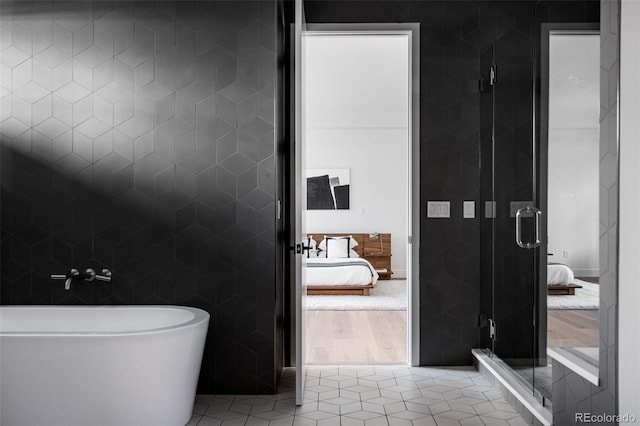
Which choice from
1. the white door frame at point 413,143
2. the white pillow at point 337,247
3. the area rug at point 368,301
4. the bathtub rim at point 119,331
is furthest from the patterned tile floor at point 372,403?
the white pillow at point 337,247

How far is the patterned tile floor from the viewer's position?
8.30 ft

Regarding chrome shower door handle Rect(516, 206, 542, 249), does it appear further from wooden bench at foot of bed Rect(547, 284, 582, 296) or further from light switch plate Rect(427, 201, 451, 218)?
light switch plate Rect(427, 201, 451, 218)

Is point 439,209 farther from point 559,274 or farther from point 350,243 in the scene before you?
point 350,243

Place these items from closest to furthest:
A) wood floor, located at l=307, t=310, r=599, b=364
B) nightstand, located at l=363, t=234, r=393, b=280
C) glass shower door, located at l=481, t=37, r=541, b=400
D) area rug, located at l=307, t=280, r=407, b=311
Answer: wood floor, located at l=307, t=310, r=599, b=364, glass shower door, located at l=481, t=37, r=541, b=400, area rug, located at l=307, t=280, r=407, b=311, nightstand, located at l=363, t=234, r=393, b=280

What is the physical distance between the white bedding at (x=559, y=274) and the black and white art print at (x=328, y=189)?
5727mm

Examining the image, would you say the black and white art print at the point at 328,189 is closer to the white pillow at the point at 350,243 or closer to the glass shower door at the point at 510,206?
the white pillow at the point at 350,243

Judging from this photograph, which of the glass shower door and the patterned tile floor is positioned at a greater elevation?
the glass shower door

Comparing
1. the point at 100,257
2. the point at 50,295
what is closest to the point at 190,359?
the point at 100,257

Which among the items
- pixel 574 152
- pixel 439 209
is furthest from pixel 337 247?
pixel 574 152

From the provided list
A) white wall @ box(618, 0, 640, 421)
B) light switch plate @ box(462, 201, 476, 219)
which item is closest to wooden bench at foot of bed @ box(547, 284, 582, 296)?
white wall @ box(618, 0, 640, 421)

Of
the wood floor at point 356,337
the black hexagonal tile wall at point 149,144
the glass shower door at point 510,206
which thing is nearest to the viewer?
the glass shower door at point 510,206

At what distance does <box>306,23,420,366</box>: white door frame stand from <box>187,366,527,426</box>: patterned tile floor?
331 millimetres

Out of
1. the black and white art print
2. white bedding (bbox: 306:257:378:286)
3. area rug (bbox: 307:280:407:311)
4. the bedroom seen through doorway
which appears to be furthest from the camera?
the black and white art print

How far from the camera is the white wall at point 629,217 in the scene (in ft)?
5.78
